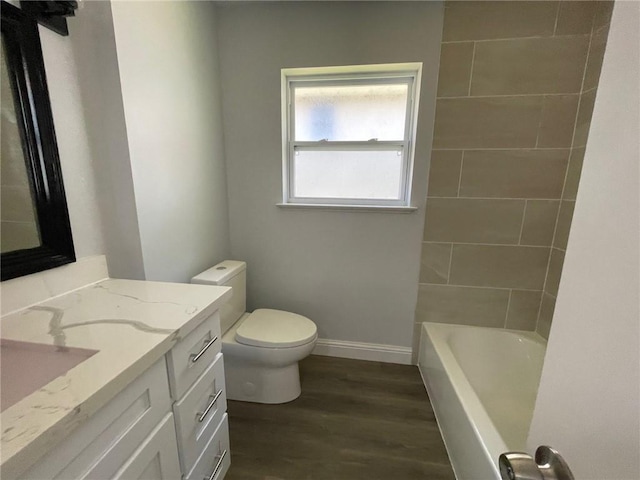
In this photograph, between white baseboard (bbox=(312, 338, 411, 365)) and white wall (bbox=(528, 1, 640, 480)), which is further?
white baseboard (bbox=(312, 338, 411, 365))

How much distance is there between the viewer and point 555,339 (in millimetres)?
453

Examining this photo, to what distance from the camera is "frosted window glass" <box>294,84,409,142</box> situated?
1881 millimetres

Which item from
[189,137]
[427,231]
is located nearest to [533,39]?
[427,231]

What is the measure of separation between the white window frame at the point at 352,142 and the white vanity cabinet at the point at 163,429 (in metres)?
1.21

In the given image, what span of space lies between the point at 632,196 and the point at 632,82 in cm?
13

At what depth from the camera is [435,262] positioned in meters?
1.92

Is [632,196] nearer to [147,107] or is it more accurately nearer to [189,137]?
[147,107]

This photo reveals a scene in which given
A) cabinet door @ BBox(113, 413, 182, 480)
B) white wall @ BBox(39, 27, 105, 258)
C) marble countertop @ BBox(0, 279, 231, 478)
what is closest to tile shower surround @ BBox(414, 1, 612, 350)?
marble countertop @ BBox(0, 279, 231, 478)

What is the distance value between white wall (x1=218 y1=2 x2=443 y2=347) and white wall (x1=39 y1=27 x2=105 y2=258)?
0.91m

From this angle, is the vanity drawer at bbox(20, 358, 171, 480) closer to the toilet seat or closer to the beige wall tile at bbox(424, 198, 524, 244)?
the toilet seat

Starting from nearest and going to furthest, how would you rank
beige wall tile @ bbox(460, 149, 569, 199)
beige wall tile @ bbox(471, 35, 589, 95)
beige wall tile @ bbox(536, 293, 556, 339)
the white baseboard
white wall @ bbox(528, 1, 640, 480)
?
white wall @ bbox(528, 1, 640, 480)
beige wall tile @ bbox(471, 35, 589, 95)
beige wall tile @ bbox(460, 149, 569, 199)
beige wall tile @ bbox(536, 293, 556, 339)
the white baseboard

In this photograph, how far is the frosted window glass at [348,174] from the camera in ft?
6.41

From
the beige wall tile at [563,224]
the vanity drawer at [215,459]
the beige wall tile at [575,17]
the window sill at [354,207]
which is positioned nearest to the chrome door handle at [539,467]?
the vanity drawer at [215,459]

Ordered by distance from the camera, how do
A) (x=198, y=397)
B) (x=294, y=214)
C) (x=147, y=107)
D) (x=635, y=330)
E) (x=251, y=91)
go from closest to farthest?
(x=635, y=330)
(x=198, y=397)
(x=147, y=107)
(x=251, y=91)
(x=294, y=214)
